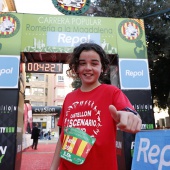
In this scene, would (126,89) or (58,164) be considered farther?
(126,89)

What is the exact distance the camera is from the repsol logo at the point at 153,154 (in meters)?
2.36

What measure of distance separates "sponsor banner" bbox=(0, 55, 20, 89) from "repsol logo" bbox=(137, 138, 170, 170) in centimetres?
300

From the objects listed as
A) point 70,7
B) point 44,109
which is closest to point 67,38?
point 70,7

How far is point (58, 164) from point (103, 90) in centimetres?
54

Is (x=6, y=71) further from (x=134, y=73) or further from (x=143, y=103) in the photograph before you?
(x=143, y=103)

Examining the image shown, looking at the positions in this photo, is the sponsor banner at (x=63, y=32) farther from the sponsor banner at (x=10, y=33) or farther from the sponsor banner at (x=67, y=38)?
the sponsor banner at (x=10, y=33)

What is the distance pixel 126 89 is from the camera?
5105 millimetres

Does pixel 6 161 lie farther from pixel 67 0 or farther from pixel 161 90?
pixel 161 90

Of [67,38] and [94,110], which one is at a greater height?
[67,38]

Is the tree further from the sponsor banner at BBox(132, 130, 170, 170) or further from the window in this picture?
the window

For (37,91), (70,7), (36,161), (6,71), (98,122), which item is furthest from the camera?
(37,91)

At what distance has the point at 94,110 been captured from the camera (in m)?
1.30

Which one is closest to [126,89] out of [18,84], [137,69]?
[137,69]

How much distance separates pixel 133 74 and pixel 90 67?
390 centimetres
